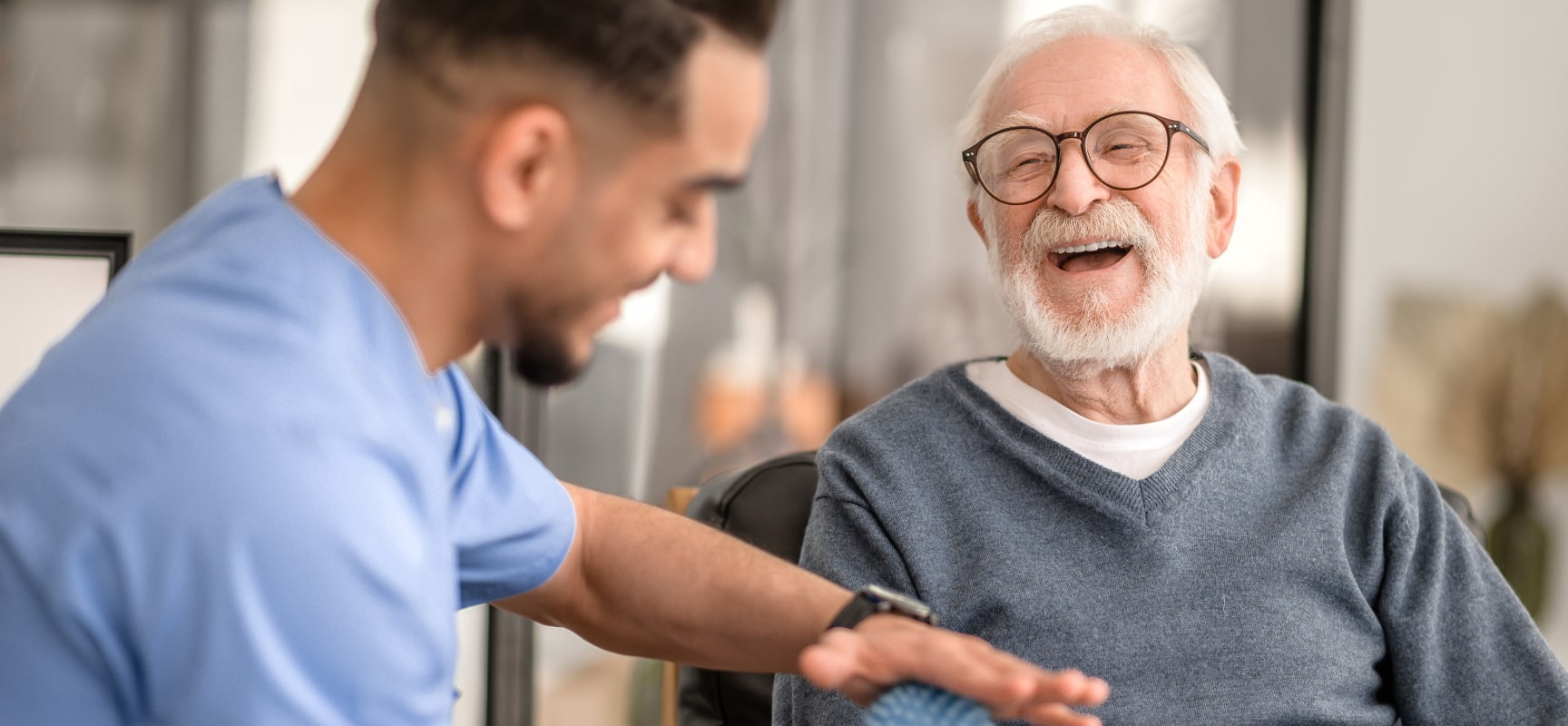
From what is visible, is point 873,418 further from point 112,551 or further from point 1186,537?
point 112,551

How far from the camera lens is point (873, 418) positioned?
5.36 feet

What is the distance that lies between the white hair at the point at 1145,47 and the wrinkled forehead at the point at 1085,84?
11 millimetres

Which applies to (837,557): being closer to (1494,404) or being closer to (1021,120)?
(1021,120)

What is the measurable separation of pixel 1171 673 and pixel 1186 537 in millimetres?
159

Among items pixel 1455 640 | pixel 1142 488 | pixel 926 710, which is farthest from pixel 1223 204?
pixel 926 710

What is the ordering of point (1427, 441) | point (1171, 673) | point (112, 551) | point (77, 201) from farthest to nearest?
point (1427, 441), point (77, 201), point (1171, 673), point (112, 551)

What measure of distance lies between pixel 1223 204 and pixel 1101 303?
0.29 m

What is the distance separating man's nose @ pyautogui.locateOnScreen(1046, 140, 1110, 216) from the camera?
1.60 metres

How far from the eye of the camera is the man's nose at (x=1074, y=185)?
5.25 ft

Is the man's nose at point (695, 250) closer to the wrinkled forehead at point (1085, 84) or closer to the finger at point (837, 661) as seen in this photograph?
the finger at point (837, 661)

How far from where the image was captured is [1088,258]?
1676mm

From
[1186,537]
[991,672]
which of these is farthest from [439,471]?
[1186,537]

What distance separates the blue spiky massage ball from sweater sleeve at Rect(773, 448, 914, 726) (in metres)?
0.49

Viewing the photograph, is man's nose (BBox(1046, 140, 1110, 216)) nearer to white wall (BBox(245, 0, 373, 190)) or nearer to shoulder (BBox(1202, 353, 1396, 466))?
shoulder (BBox(1202, 353, 1396, 466))
